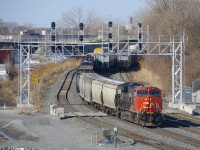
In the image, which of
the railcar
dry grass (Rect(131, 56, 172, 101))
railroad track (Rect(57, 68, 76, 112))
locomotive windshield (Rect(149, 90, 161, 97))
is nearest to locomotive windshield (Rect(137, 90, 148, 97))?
locomotive windshield (Rect(149, 90, 161, 97))

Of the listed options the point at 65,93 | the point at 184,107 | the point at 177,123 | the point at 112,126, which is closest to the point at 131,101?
the point at 112,126

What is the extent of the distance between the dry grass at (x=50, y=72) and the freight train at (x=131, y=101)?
837 cm

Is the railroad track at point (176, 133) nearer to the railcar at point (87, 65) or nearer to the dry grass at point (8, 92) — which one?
the dry grass at point (8, 92)

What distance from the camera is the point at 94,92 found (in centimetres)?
4306

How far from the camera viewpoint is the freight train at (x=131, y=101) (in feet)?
105

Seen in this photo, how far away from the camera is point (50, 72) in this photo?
7725 centimetres

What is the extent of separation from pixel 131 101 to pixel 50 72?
44.9 meters

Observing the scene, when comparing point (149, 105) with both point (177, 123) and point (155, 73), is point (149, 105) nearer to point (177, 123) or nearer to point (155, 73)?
point (177, 123)

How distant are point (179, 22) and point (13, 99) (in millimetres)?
24253

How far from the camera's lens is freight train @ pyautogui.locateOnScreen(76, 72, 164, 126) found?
105 feet

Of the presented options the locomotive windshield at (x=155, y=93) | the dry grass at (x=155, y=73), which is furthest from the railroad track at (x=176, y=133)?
the dry grass at (x=155, y=73)

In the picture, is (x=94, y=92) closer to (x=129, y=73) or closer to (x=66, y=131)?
(x=66, y=131)

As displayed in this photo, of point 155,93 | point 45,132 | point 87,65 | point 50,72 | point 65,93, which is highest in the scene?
point 87,65

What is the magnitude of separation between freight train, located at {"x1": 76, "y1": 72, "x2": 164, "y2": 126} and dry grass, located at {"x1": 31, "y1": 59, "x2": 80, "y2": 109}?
837cm
